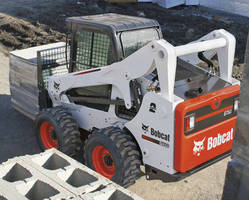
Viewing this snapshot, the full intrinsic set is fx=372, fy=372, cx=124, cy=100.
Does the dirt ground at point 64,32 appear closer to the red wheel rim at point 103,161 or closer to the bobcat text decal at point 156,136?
the red wheel rim at point 103,161

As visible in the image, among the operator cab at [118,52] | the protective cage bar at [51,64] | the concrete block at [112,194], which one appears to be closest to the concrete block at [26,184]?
the concrete block at [112,194]

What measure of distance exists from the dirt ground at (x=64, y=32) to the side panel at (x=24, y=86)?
0.40 metres

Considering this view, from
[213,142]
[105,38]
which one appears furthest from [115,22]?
[213,142]

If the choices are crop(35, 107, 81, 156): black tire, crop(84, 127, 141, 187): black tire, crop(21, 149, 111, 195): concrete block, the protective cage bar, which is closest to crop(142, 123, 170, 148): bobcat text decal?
crop(84, 127, 141, 187): black tire

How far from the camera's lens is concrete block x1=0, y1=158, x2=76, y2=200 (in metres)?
3.92

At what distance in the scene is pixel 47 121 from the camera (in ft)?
20.7

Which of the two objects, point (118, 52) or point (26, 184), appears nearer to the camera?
point (26, 184)

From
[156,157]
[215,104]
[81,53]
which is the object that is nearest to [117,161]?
[156,157]

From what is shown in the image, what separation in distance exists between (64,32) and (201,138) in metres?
11.7

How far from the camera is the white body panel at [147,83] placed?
466cm

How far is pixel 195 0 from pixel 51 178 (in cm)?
2246

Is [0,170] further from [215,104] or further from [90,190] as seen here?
[215,104]

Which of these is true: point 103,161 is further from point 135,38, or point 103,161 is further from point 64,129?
point 135,38

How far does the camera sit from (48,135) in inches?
263
